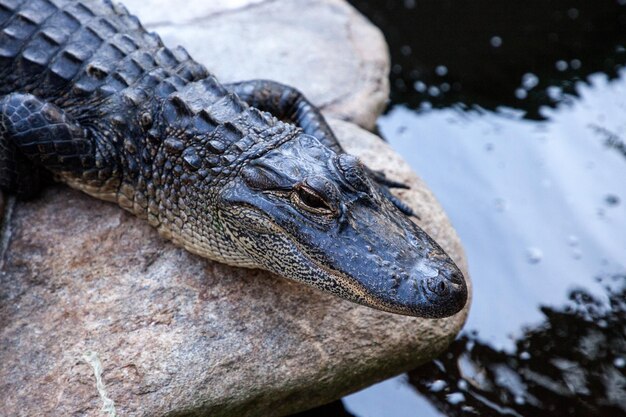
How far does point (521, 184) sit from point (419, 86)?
4.69 ft

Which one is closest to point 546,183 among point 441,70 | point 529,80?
point 529,80

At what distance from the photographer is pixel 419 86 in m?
6.31

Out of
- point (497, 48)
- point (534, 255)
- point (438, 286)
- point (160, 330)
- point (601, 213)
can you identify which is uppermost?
point (438, 286)

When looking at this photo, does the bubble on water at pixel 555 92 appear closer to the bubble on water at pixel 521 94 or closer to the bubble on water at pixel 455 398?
the bubble on water at pixel 521 94

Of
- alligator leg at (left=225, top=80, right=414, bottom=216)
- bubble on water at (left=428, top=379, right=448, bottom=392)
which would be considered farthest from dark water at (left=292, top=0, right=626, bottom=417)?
alligator leg at (left=225, top=80, right=414, bottom=216)

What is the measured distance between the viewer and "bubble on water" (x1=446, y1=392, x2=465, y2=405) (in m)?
3.92

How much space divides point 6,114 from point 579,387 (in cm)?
325

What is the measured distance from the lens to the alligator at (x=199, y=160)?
3061 millimetres

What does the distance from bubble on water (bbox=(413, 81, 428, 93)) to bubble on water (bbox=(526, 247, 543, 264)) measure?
195 centimetres

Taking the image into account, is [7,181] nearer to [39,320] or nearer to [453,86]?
[39,320]

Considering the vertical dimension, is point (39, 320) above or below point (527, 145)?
below

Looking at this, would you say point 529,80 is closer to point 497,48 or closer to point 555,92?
point 555,92

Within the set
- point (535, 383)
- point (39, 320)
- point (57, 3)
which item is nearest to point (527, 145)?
point (535, 383)

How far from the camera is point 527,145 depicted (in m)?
5.67
